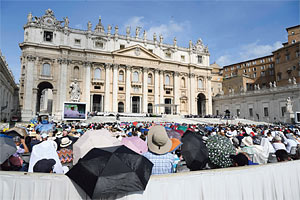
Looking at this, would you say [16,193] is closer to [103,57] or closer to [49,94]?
[103,57]

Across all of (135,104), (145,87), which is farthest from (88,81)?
(145,87)

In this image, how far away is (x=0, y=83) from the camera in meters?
22.2

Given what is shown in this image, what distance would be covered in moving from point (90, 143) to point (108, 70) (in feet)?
118

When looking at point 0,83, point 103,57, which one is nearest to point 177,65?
point 103,57

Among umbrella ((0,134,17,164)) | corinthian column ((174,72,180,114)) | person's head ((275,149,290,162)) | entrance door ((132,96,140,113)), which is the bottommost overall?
person's head ((275,149,290,162))

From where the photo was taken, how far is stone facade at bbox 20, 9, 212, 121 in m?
34.3

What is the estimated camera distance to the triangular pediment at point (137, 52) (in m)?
39.5

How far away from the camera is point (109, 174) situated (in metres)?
2.14

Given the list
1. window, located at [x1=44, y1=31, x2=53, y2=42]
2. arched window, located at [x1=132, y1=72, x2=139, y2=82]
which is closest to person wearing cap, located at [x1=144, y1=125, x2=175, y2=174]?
arched window, located at [x1=132, y1=72, x2=139, y2=82]

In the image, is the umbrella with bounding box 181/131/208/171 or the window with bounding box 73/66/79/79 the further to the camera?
the window with bounding box 73/66/79/79

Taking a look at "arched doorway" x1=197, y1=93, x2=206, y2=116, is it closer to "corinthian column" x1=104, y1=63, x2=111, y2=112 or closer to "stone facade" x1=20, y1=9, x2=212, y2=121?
"stone facade" x1=20, y1=9, x2=212, y2=121

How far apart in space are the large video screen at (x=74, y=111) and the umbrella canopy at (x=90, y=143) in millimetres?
18635

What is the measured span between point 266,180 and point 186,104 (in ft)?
143

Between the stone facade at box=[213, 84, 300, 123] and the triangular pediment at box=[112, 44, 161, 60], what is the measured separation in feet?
69.6
